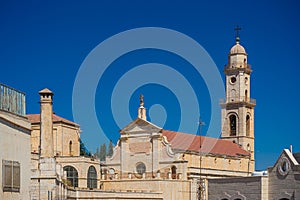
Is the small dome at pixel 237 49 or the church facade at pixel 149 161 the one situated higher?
the small dome at pixel 237 49

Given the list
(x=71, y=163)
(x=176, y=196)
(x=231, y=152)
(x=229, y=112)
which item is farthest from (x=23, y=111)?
(x=229, y=112)

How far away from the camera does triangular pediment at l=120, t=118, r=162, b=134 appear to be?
68.8 meters

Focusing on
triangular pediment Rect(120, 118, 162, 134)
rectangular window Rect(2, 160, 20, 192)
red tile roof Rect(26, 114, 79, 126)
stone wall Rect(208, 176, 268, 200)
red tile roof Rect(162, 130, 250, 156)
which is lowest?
stone wall Rect(208, 176, 268, 200)

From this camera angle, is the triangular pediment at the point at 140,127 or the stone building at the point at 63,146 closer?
the stone building at the point at 63,146

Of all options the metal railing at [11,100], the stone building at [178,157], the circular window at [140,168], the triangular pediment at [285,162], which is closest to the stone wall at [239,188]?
the triangular pediment at [285,162]

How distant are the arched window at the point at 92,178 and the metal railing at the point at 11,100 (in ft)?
121

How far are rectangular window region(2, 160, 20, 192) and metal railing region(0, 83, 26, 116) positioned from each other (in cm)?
193

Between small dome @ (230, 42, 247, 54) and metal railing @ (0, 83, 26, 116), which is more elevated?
small dome @ (230, 42, 247, 54)

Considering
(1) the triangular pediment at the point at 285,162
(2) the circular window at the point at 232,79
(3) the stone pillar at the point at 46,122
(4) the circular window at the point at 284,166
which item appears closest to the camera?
(1) the triangular pediment at the point at 285,162

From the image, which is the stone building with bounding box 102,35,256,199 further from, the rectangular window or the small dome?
the rectangular window

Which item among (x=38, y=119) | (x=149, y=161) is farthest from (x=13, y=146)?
(x=149, y=161)

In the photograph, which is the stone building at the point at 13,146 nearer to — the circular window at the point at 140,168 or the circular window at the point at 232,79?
the circular window at the point at 140,168

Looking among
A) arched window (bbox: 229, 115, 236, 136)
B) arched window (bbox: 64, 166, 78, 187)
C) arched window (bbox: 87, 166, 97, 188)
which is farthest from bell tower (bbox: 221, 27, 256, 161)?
arched window (bbox: 64, 166, 78, 187)

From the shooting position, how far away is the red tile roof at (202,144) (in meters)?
69.6
